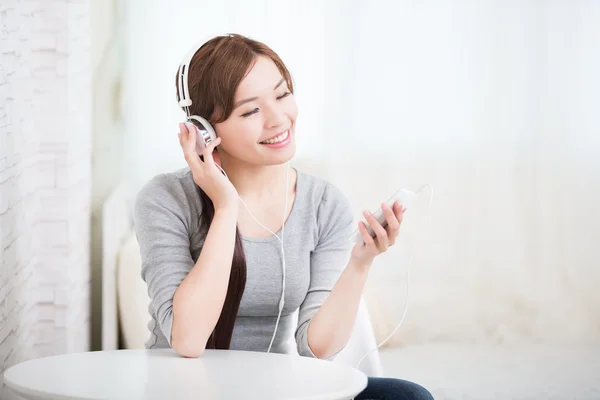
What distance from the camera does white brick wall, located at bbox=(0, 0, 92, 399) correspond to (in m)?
1.65

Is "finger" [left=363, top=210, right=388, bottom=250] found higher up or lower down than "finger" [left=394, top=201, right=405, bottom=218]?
lower down

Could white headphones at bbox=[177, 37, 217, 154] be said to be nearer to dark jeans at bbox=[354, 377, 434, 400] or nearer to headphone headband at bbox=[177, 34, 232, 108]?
headphone headband at bbox=[177, 34, 232, 108]

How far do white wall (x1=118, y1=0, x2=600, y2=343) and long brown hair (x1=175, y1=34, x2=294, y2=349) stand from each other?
37.4 inches

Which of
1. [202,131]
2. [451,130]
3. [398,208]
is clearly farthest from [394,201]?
[451,130]

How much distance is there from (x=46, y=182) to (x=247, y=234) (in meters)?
0.70

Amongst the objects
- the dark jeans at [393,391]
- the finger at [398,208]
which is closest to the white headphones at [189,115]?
the finger at [398,208]

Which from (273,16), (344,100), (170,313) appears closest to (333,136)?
(344,100)

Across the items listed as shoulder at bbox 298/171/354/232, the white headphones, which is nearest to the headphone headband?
A: the white headphones

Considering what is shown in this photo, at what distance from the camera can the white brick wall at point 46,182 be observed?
165 cm

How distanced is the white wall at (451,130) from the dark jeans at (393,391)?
984mm

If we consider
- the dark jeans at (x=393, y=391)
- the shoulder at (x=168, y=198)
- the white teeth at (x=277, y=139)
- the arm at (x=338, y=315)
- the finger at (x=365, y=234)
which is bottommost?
the dark jeans at (x=393, y=391)

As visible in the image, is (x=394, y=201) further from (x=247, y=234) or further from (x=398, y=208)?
(x=247, y=234)

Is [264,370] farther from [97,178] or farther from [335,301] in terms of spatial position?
[97,178]

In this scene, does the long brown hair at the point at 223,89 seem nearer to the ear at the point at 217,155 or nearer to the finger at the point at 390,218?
the ear at the point at 217,155
